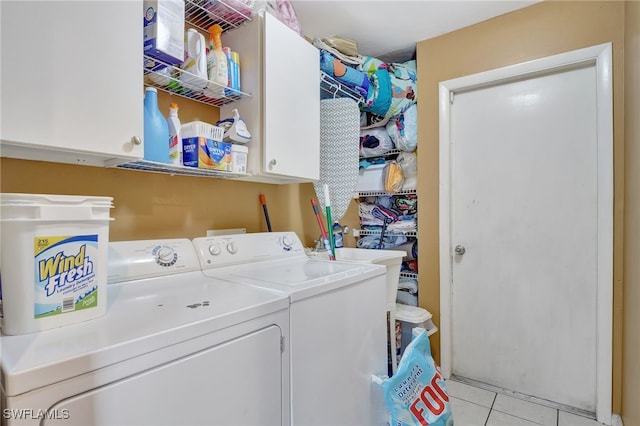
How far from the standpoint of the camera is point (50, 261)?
30.2 inches

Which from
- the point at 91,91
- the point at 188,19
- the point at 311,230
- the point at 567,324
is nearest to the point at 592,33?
the point at 567,324

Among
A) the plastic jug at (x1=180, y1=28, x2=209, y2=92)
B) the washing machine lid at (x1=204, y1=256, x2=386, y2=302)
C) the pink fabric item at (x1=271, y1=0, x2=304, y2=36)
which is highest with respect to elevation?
the pink fabric item at (x1=271, y1=0, x2=304, y2=36)

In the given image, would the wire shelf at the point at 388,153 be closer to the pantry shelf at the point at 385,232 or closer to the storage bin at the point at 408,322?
the pantry shelf at the point at 385,232

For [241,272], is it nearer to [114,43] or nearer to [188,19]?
[114,43]

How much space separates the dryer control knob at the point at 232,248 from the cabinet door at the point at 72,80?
604 millimetres

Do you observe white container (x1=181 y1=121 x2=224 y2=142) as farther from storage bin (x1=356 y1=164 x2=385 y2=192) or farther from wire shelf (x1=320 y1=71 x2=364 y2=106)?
storage bin (x1=356 y1=164 x2=385 y2=192)

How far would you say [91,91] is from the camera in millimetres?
980

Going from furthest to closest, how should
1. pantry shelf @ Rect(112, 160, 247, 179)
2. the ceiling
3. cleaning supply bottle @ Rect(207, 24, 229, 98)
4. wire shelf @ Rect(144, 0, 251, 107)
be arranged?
1. the ceiling
2. cleaning supply bottle @ Rect(207, 24, 229, 98)
3. wire shelf @ Rect(144, 0, 251, 107)
4. pantry shelf @ Rect(112, 160, 247, 179)

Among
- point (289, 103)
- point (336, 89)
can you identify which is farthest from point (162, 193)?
point (336, 89)

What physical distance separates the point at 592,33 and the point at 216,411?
2.73 m

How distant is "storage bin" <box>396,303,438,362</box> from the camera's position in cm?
224

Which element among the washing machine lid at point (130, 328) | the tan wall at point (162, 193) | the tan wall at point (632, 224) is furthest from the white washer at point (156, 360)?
the tan wall at point (632, 224)

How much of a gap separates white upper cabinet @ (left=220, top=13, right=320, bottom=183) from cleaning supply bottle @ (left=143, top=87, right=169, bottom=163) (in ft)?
1.45

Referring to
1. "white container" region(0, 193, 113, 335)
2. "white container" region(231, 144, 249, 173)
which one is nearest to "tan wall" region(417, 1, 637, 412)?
"white container" region(231, 144, 249, 173)
